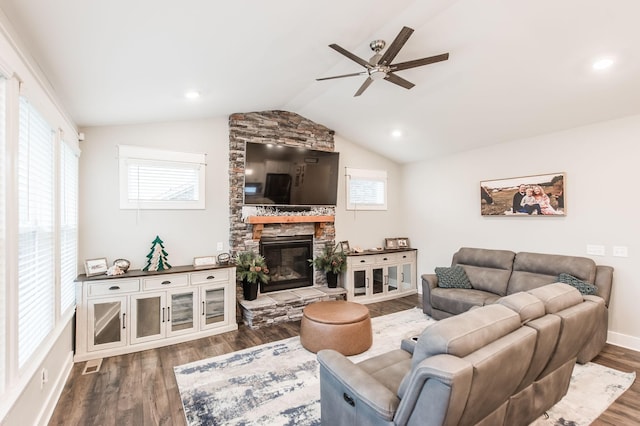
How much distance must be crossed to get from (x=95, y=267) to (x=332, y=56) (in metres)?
3.61

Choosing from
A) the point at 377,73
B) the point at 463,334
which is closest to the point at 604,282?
the point at 463,334

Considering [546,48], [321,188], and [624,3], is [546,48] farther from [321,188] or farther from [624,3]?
[321,188]

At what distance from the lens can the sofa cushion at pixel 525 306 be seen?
1.82m

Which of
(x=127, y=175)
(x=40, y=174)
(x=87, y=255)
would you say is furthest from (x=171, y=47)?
(x=87, y=255)

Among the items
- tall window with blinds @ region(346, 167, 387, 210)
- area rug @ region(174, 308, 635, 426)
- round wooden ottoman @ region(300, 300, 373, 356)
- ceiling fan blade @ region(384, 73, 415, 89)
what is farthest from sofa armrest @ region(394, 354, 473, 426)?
tall window with blinds @ region(346, 167, 387, 210)

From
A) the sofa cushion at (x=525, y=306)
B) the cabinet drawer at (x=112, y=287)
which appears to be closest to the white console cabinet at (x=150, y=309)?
the cabinet drawer at (x=112, y=287)

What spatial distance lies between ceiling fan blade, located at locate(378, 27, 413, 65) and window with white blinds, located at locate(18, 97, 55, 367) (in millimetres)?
2634

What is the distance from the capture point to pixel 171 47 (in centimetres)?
238

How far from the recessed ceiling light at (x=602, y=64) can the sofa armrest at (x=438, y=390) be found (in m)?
3.22

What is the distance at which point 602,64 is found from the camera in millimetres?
2871

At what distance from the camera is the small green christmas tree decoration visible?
3947 mm

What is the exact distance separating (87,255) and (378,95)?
164 inches

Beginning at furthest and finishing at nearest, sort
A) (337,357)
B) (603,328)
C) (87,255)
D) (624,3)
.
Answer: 1. (87,255)
2. (603,328)
3. (624,3)
4. (337,357)

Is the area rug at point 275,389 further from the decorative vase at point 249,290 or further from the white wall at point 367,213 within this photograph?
the white wall at point 367,213
